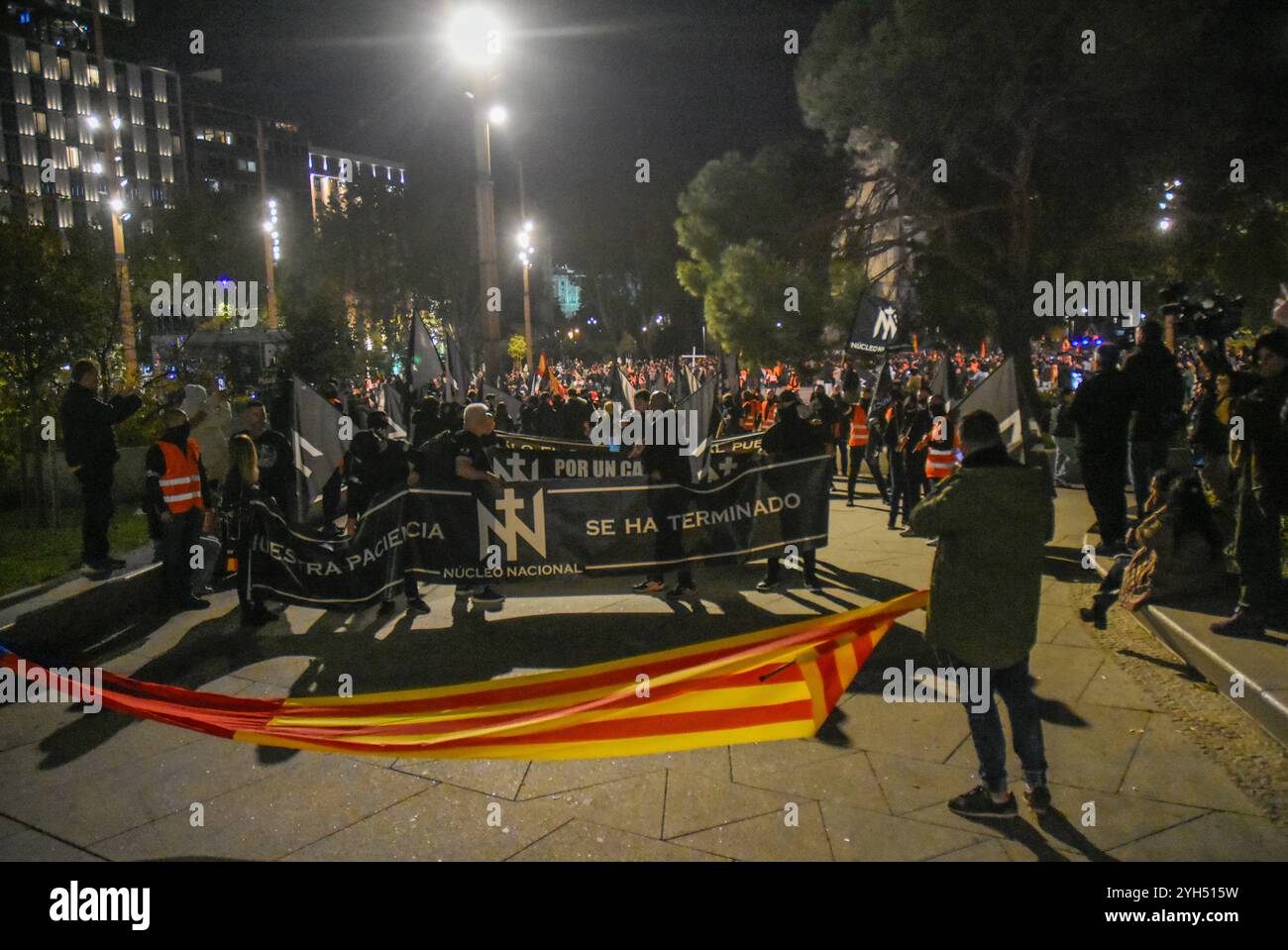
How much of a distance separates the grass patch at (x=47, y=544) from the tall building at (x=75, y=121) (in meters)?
78.7

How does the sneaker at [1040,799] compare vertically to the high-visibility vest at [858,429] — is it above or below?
below

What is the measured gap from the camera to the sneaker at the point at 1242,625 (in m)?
5.74

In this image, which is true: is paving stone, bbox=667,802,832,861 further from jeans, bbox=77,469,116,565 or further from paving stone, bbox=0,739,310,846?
jeans, bbox=77,469,116,565

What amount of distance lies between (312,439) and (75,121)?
348 feet

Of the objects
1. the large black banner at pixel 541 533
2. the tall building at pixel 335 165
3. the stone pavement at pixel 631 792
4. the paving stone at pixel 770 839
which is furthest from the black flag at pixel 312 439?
the tall building at pixel 335 165

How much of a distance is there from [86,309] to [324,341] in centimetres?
907

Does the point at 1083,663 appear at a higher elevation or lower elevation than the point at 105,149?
lower

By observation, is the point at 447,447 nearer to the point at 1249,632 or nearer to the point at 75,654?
the point at 75,654

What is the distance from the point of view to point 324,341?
848 inches

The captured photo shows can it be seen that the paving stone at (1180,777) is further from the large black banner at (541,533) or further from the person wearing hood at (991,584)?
the large black banner at (541,533)
